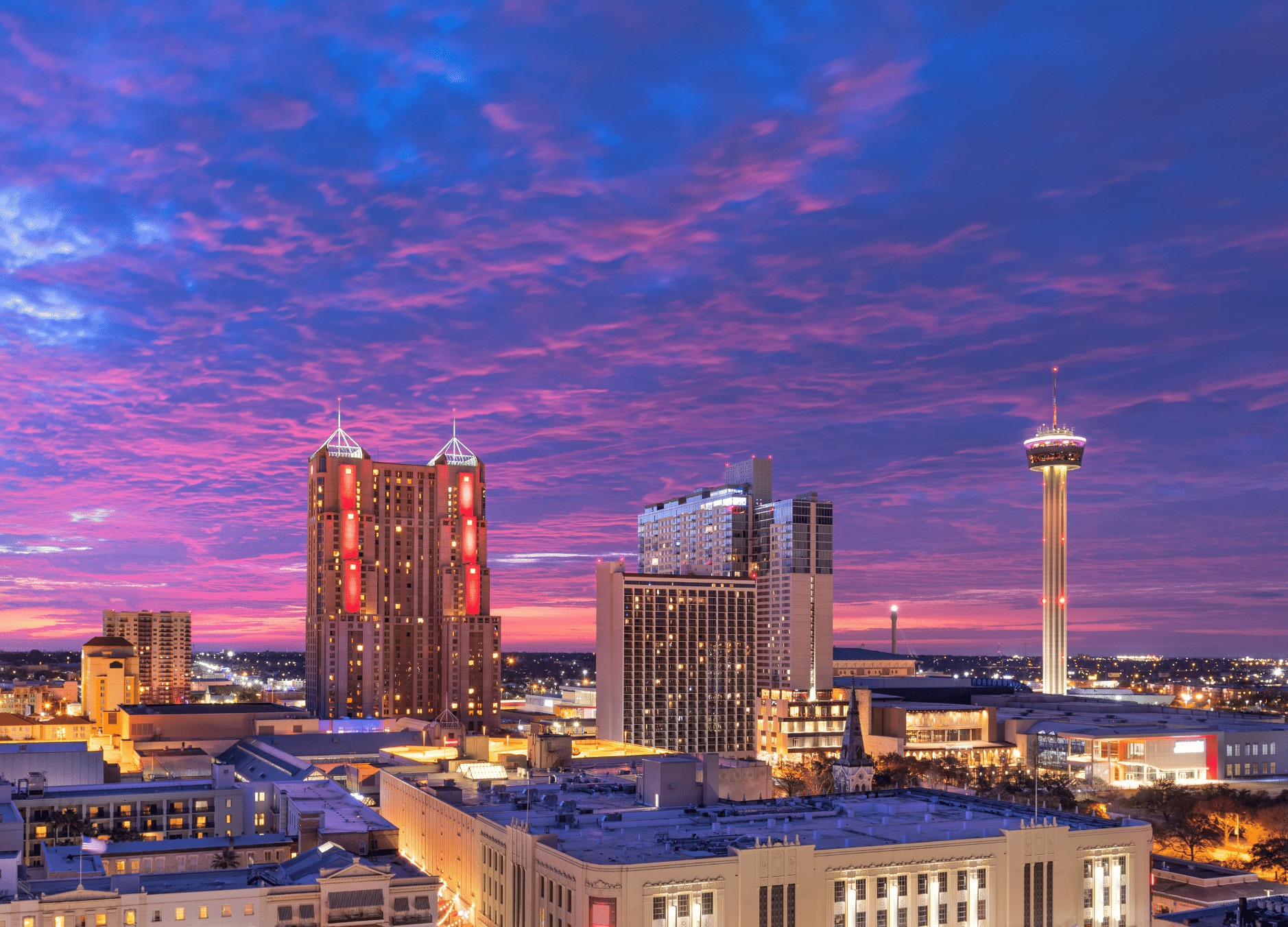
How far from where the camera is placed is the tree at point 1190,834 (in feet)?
546

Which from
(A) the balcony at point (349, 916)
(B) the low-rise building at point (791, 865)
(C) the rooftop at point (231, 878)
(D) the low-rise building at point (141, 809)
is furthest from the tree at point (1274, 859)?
(D) the low-rise building at point (141, 809)

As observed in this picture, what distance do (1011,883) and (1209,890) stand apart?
38.0m

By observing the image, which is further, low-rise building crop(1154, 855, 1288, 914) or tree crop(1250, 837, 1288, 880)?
tree crop(1250, 837, 1288, 880)

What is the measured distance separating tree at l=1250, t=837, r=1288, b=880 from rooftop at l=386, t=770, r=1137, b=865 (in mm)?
32934

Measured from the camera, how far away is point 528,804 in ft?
420

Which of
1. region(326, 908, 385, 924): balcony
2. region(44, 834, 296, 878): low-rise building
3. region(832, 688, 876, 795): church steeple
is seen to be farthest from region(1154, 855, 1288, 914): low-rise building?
region(44, 834, 296, 878): low-rise building

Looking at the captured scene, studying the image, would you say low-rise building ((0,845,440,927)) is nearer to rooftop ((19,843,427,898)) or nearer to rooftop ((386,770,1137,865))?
rooftop ((19,843,427,898))

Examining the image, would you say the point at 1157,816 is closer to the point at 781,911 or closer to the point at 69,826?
the point at 781,911

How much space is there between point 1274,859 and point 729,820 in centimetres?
6642

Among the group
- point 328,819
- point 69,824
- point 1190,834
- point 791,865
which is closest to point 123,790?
point 69,824

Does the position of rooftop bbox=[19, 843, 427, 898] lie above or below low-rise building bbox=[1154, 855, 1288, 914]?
above

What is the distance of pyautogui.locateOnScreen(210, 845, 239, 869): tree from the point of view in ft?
440

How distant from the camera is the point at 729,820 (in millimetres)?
126188

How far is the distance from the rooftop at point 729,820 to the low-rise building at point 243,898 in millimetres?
13450
